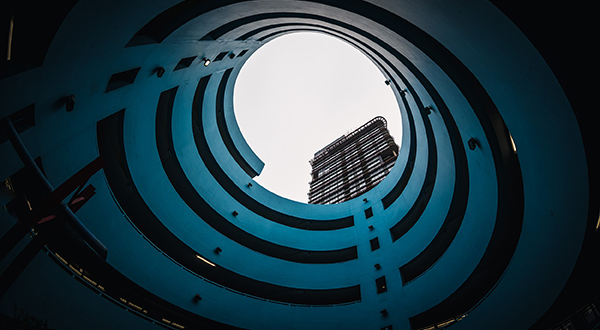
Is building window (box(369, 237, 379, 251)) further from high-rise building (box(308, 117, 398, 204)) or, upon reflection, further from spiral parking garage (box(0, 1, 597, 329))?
high-rise building (box(308, 117, 398, 204))

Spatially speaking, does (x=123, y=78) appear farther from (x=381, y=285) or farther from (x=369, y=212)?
(x=369, y=212)

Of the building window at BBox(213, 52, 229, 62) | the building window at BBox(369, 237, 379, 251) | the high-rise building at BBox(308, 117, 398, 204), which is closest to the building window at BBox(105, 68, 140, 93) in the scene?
the building window at BBox(213, 52, 229, 62)

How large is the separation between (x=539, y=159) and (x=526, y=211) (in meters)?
2.57

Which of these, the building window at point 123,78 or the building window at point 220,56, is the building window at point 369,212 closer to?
the building window at point 220,56

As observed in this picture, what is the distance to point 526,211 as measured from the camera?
8.41 m

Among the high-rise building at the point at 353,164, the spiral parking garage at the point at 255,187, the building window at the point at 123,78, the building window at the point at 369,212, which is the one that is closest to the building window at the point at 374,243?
the spiral parking garage at the point at 255,187

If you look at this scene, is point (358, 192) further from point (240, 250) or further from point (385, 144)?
point (240, 250)

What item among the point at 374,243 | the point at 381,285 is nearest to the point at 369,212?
the point at 374,243

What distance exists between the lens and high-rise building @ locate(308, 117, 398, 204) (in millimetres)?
42753

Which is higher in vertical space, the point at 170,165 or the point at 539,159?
the point at 170,165

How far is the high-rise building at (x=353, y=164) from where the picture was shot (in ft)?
140

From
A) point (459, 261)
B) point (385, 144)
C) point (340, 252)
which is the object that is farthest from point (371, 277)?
point (385, 144)

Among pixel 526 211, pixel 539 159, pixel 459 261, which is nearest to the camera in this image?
pixel 539 159

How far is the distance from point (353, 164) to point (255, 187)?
31.8m
